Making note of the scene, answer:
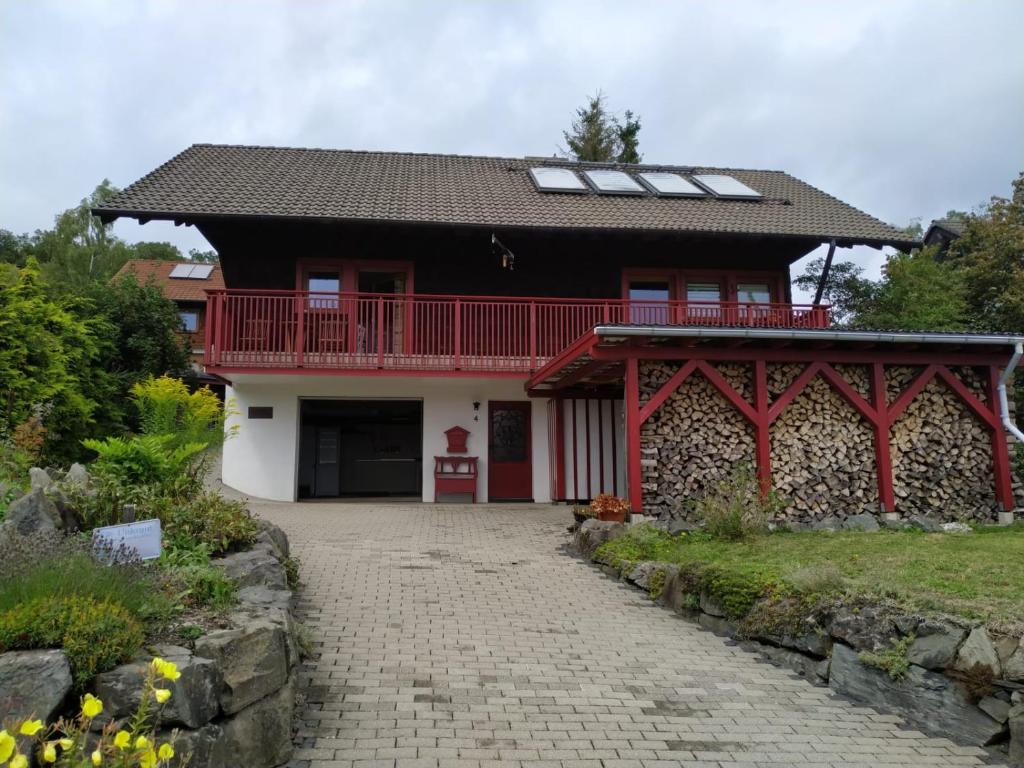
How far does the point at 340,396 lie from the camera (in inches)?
509

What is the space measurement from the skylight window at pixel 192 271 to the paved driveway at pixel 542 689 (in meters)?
27.2

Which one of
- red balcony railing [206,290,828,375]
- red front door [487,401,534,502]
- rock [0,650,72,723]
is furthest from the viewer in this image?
red front door [487,401,534,502]

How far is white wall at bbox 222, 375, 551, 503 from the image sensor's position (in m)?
12.6

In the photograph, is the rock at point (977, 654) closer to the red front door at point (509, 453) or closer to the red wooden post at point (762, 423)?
the red wooden post at point (762, 423)

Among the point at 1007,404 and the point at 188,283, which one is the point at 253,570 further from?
the point at 188,283

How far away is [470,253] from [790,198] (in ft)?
26.3

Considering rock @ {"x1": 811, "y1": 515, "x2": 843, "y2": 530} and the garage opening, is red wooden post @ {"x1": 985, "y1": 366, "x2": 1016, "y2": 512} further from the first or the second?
the garage opening

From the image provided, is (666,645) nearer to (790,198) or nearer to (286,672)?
(286,672)

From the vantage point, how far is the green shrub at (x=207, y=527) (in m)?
5.08

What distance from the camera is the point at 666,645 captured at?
498 cm

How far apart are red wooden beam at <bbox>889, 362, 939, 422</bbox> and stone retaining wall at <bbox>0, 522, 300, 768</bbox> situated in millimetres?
8251

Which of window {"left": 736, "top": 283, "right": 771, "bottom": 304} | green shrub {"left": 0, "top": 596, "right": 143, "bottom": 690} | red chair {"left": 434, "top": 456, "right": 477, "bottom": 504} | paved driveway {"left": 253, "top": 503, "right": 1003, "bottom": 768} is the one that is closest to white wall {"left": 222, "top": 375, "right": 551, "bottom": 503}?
red chair {"left": 434, "top": 456, "right": 477, "bottom": 504}

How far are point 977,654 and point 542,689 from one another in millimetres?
2411

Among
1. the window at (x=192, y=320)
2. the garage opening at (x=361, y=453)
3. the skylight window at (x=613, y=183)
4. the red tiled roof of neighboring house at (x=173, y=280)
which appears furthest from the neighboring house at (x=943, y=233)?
the window at (x=192, y=320)
